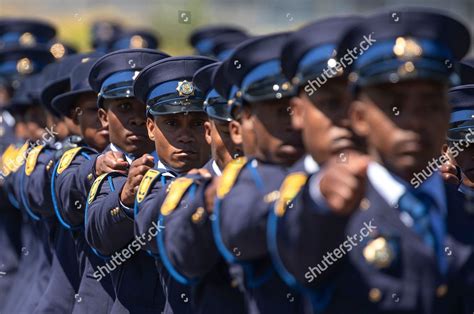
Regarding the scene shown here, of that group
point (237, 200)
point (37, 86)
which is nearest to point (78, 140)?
point (37, 86)

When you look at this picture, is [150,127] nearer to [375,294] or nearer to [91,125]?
[91,125]

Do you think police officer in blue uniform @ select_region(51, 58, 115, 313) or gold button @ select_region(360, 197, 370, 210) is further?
police officer in blue uniform @ select_region(51, 58, 115, 313)

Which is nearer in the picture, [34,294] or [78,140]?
[78,140]

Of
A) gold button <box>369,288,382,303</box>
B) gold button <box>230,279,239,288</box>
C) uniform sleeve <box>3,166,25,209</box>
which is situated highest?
gold button <box>369,288,382,303</box>

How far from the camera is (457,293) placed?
13.3 ft

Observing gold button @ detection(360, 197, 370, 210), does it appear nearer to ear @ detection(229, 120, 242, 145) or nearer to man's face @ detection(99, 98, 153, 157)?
ear @ detection(229, 120, 242, 145)

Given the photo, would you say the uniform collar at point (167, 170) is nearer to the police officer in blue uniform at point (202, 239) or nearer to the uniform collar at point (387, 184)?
the police officer in blue uniform at point (202, 239)

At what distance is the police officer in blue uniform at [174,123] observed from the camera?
5699mm

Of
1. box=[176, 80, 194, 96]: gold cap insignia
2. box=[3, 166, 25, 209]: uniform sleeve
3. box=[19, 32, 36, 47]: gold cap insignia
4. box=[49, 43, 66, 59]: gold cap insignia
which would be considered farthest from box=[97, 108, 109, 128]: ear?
box=[19, 32, 36, 47]: gold cap insignia

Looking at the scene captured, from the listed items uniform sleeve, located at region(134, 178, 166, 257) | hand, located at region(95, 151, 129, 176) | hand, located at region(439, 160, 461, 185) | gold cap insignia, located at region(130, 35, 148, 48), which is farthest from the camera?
gold cap insignia, located at region(130, 35, 148, 48)

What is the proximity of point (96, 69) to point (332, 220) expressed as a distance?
143 inches

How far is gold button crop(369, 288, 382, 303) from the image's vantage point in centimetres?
389

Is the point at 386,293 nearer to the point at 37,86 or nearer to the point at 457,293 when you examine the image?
the point at 457,293

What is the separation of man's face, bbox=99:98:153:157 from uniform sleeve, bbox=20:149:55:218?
1322 mm
